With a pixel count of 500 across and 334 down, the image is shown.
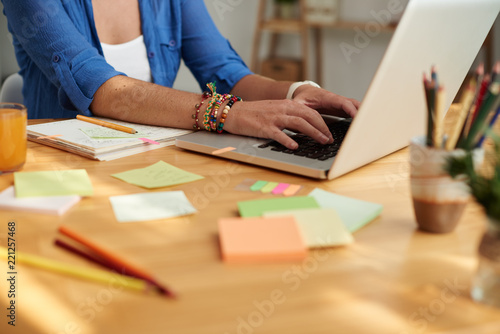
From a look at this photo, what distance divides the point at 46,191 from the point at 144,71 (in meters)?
0.86

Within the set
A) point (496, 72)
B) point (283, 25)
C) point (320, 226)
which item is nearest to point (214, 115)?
point (320, 226)

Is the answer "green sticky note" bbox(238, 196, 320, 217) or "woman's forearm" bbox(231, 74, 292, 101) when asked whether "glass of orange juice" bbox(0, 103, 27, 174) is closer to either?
"green sticky note" bbox(238, 196, 320, 217)

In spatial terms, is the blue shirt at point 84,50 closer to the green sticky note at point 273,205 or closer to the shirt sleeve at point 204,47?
the shirt sleeve at point 204,47

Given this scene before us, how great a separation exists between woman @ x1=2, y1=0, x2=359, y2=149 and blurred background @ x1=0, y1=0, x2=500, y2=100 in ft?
6.44

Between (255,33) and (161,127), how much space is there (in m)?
3.23

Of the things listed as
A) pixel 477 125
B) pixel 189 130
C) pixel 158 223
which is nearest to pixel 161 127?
pixel 189 130

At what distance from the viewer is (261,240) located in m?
0.57

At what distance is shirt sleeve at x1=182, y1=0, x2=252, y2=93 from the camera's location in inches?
61.5

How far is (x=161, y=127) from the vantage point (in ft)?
3.60

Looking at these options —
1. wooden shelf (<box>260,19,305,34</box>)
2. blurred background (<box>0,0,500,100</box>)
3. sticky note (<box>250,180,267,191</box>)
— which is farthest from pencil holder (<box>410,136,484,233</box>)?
wooden shelf (<box>260,19,305,34</box>)

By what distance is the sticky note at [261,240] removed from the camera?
55 centimetres

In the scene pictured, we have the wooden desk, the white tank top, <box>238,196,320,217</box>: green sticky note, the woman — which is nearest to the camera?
the wooden desk

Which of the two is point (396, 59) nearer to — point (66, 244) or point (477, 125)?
point (477, 125)

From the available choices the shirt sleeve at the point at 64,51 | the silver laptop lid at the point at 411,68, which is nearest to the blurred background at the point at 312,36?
the shirt sleeve at the point at 64,51
